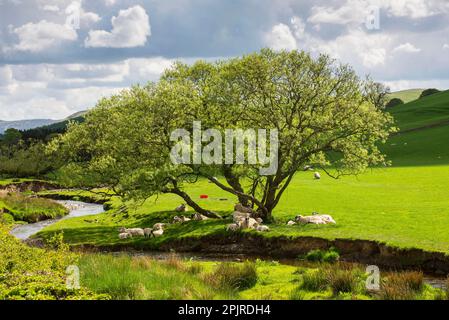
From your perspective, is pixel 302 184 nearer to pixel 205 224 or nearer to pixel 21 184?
pixel 205 224

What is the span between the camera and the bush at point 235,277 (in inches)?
779

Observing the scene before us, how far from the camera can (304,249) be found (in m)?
30.9

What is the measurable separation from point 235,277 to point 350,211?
Result: 21.7m

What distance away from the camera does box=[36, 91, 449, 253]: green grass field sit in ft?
102

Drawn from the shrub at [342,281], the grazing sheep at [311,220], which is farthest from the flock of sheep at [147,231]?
the shrub at [342,281]

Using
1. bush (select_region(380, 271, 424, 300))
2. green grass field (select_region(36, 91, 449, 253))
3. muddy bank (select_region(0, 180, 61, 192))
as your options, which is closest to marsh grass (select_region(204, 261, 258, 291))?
bush (select_region(380, 271, 424, 300))

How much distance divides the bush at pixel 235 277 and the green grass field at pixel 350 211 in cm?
1055

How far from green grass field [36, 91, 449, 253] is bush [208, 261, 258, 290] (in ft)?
34.6

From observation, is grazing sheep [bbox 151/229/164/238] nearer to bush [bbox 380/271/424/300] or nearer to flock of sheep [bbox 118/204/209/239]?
flock of sheep [bbox 118/204/209/239]

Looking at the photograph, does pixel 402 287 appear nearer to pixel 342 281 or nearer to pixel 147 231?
pixel 342 281

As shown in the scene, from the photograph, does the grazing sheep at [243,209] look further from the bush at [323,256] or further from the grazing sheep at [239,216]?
the bush at [323,256]

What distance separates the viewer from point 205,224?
3881 cm

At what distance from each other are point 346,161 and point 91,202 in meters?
46.3

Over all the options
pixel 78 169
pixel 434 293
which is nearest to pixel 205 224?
pixel 78 169
